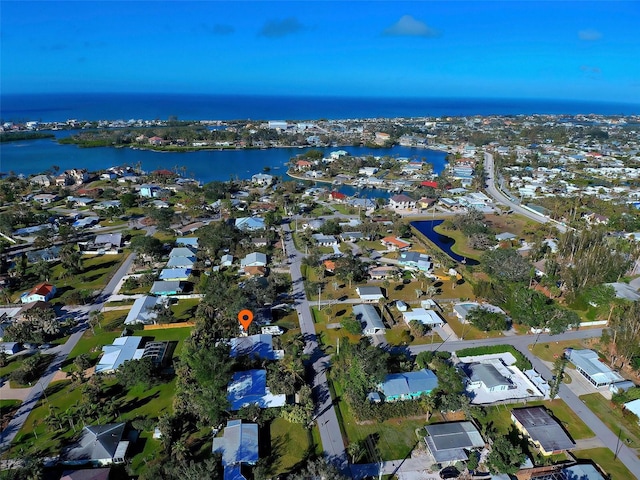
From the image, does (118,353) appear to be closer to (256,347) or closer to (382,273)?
(256,347)

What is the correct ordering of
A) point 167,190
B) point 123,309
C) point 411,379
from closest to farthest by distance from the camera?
point 411,379 → point 123,309 → point 167,190

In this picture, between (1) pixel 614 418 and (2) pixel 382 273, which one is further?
(2) pixel 382 273

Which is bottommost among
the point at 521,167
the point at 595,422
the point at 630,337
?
the point at 595,422

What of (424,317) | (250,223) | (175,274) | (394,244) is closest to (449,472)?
(424,317)

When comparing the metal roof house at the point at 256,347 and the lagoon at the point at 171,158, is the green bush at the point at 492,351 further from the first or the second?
the lagoon at the point at 171,158

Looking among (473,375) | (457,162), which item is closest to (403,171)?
(457,162)

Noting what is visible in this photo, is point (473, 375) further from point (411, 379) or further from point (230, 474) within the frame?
point (230, 474)

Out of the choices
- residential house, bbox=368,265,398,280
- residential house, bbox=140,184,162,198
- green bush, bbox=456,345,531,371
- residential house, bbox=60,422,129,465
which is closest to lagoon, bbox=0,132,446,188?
residential house, bbox=140,184,162,198

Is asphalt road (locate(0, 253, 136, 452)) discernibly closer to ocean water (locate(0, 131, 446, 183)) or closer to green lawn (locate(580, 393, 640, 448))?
green lawn (locate(580, 393, 640, 448))
